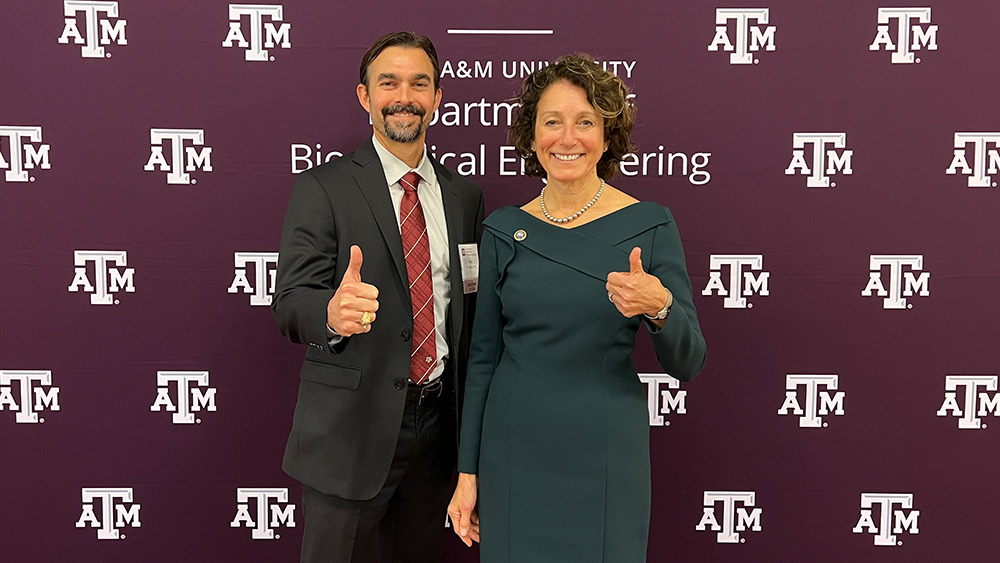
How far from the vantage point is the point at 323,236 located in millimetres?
1712

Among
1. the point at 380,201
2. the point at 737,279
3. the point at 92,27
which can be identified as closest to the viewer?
the point at 380,201

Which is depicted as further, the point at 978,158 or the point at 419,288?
the point at 978,158

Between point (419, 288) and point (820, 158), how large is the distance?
4.54ft

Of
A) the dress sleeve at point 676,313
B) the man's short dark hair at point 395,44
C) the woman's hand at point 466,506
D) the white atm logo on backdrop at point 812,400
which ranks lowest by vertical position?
the woman's hand at point 466,506

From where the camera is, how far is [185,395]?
2.35 m

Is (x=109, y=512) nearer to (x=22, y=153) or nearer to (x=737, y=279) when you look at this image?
(x=22, y=153)

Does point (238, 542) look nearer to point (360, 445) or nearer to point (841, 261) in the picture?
point (360, 445)

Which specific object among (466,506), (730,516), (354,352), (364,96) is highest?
(364,96)

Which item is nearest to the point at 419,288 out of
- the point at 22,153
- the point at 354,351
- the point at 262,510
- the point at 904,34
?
the point at 354,351

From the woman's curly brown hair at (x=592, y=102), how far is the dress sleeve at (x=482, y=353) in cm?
26

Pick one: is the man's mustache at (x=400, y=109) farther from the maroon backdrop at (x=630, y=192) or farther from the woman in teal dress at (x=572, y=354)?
the maroon backdrop at (x=630, y=192)

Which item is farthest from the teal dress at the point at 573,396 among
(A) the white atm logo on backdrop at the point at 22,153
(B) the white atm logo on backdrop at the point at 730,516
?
(A) the white atm logo on backdrop at the point at 22,153

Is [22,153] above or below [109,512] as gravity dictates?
above

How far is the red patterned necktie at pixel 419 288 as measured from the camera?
1779 millimetres
